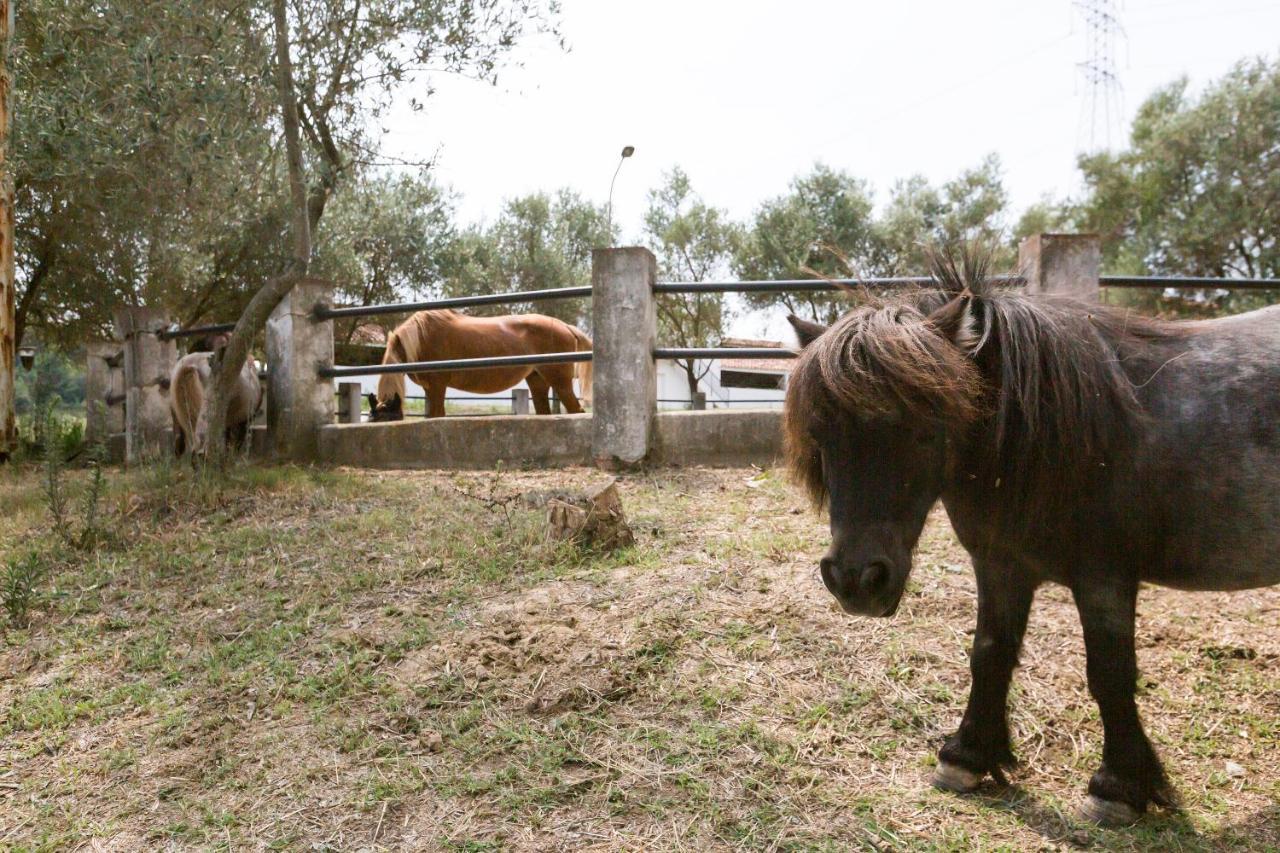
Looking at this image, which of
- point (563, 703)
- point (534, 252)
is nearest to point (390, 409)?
point (563, 703)

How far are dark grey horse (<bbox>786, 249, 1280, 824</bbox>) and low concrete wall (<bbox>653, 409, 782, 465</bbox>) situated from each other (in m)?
4.04

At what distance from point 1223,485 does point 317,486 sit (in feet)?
18.1

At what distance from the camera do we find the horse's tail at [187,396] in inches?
321

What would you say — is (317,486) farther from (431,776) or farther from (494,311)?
(494,311)

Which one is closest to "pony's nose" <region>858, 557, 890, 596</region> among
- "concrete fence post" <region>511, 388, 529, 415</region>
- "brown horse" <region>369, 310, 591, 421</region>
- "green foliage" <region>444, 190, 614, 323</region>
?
"brown horse" <region>369, 310, 591, 421</region>

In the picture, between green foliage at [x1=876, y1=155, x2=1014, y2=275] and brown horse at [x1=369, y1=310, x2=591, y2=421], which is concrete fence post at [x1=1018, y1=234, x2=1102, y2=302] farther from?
green foliage at [x1=876, y1=155, x2=1014, y2=275]

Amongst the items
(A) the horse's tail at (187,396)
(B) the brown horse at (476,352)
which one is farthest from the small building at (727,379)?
(A) the horse's tail at (187,396)

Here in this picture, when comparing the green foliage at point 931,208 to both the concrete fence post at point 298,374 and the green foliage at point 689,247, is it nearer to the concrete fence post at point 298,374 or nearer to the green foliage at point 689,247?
the green foliage at point 689,247

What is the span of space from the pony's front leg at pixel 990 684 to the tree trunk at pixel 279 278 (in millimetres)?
5260

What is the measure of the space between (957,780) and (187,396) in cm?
807

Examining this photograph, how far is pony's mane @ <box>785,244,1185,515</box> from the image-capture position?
7.11ft

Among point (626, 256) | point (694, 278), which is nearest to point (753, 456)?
point (626, 256)

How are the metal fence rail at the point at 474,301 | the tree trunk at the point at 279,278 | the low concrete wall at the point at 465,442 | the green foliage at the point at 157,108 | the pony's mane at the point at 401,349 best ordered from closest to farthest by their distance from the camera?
the green foliage at the point at 157,108 → the tree trunk at the point at 279,278 → the metal fence rail at the point at 474,301 → the low concrete wall at the point at 465,442 → the pony's mane at the point at 401,349

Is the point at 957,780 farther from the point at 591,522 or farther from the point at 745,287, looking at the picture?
the point at 745,287
